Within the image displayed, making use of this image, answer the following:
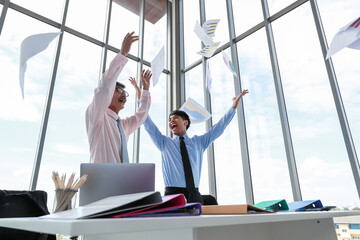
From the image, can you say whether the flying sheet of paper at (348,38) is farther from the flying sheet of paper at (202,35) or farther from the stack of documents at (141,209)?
the stack of documents at (141,209)

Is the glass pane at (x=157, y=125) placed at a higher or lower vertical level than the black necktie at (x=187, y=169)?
higher

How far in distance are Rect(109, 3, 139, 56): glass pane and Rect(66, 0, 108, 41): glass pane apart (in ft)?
0.50

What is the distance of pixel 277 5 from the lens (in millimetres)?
3240

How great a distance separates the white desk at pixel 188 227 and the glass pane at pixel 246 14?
→ 3.01 metres

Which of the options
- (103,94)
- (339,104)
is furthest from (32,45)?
(339,104)

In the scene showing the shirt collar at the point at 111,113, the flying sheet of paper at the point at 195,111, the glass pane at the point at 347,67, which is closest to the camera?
the shirt collar at the point at 111,113

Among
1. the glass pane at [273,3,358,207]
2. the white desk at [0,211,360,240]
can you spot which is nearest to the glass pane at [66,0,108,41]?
the glass pane at [273,3,358,207]

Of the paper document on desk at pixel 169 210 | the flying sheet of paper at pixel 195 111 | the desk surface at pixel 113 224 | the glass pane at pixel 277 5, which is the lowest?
the desk surface at pixel 113 224

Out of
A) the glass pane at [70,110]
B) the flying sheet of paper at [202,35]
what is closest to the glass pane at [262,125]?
the flying sheet of paper at [202,35]

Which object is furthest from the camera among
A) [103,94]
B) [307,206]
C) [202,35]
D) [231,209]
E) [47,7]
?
[47,7]

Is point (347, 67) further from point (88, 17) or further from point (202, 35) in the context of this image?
point (88, 17)

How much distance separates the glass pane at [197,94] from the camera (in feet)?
11.6

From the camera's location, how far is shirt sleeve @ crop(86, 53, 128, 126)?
1.42 metres

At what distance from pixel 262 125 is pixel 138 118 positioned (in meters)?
1.79
